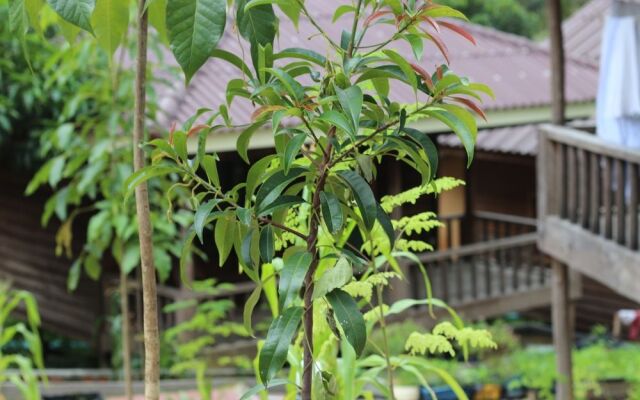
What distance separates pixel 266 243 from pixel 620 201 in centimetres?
375

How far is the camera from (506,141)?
36.3 feet

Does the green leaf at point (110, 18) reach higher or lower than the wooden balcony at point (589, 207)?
lower

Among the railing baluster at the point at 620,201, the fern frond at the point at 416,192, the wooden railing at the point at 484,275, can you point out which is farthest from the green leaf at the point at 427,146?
the wooden railing at the point at 484,275

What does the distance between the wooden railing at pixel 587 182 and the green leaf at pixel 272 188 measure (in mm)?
3640

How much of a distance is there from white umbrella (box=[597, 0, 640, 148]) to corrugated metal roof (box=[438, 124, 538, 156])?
4.74 m

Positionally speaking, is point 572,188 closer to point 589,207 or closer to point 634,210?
point 589,207

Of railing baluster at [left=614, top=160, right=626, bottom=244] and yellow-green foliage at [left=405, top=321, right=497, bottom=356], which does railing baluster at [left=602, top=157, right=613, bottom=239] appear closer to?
railing baluster at [left=614, top=160, right=626, bottom=244]

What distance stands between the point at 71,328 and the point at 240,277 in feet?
5.43

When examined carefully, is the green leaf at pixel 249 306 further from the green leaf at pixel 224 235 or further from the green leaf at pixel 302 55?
the green leaf at pixel 302 55

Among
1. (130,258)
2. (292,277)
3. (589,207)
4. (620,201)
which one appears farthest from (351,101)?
(589,207)

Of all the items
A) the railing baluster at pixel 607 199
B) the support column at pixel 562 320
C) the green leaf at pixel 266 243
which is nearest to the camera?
the green leaf at pixel 266 243

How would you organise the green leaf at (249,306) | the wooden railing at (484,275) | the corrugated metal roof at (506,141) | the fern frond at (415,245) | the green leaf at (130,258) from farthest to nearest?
the corrugated metal roof at (506,141) → the wooden railing at (484,275) → the green leaf at (130,258) → the fern frond at (415,245) → the green leaf at (249,306)

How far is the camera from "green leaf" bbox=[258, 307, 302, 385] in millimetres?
1336

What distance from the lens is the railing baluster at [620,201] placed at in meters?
4.83
